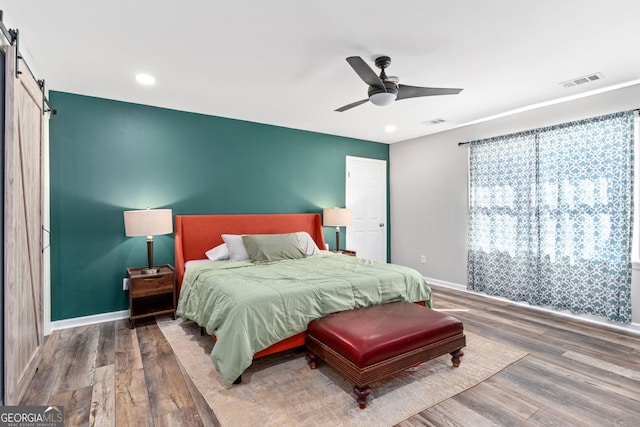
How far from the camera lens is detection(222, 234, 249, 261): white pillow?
384 cm

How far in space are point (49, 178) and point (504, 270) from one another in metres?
5.64

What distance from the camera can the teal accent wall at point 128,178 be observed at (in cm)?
344

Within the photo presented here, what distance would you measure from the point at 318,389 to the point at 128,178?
322cm

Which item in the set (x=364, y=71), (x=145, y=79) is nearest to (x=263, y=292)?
(x=364, y=71)

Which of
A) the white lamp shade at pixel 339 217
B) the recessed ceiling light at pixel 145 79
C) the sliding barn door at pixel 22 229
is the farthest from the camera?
the white lamp shade at pixel 339 217

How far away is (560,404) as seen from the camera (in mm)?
2051

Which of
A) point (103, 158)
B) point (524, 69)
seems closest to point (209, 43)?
point (103, 158)

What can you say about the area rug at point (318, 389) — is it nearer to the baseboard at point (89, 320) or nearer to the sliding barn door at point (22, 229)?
the sliding barn door at point (22, 229)

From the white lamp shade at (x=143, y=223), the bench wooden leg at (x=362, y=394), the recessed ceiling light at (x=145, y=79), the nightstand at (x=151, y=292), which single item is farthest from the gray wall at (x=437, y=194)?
the recessed ceiling light at (x=145, y=79)

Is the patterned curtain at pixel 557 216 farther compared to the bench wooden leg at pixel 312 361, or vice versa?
the patterned curtain at pixel 557 216

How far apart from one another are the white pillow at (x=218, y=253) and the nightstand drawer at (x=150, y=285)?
534 millimetres

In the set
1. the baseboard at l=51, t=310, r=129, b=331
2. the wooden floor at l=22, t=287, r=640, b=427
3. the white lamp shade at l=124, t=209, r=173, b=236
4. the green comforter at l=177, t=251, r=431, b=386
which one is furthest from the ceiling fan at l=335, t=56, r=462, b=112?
the baseboard at l=51, t=310, r=129, b=331

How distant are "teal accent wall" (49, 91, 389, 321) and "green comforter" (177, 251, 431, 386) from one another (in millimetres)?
1006

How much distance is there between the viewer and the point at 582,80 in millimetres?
3158
